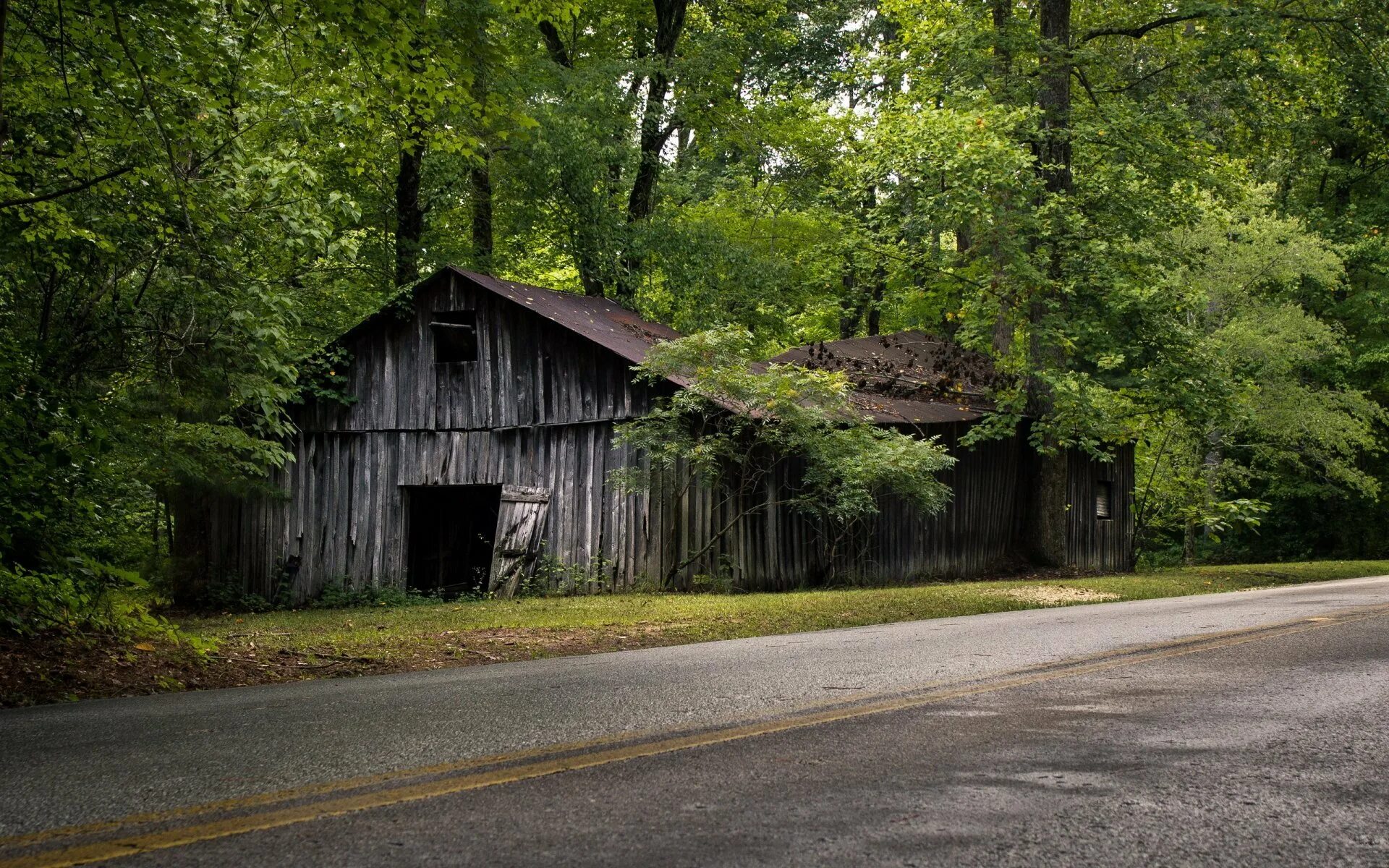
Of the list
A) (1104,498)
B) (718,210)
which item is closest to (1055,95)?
(1104,498)

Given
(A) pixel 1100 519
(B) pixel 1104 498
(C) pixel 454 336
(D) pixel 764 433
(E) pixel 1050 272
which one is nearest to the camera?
(D) pixel 764 433

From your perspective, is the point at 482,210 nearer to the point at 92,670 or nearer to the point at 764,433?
the point at 764,433

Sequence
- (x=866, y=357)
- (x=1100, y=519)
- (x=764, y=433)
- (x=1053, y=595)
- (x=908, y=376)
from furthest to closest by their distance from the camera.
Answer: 1. (x=1100, y=519)
2. (x=866, y=357)
3. (x=908, y=376)
4. (x=764, y=433)
5. (x=1053, y=595)

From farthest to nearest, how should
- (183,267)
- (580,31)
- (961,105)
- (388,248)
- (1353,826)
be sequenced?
(580,31) < (388,248) < (961,105) < (183,267) < (1353,826)

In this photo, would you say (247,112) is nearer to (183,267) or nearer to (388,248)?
(183,267)

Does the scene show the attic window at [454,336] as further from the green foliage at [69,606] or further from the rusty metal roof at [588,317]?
the green foliage at [69,606]

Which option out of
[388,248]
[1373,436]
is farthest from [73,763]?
[1373,436]

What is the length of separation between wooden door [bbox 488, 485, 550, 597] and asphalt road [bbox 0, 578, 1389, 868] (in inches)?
498

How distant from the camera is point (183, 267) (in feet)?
39.5

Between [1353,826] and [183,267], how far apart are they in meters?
11.6

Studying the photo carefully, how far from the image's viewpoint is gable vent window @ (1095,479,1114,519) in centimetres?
2802

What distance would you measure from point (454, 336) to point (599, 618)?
10.1 meters

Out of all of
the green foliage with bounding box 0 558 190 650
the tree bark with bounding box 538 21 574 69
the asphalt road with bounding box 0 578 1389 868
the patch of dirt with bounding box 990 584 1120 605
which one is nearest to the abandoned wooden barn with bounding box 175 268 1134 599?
the patch of dirt with bounding box 990 584 1120 605

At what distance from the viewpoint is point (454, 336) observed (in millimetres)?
21891
